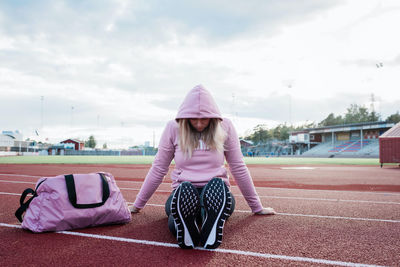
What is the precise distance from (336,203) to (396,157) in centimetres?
1428

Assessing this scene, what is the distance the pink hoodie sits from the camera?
292cm

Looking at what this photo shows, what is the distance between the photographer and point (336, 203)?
491 cm

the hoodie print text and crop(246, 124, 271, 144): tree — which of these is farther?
crop(246, 124, 271, 144): tree

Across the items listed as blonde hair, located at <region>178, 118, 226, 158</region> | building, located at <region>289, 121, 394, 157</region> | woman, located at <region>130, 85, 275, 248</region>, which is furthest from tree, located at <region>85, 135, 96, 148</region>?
blonde hair, located at <region>178, 118, 226, 158</region>

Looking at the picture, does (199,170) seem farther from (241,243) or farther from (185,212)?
(241,243)

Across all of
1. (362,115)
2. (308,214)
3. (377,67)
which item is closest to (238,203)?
(308,214)

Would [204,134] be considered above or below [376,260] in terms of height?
above

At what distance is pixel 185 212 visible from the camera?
94.0 inches

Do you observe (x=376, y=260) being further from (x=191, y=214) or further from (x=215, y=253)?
(x=191, y=214)

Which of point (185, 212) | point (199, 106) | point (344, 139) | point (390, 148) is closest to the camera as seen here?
point (185, 212)

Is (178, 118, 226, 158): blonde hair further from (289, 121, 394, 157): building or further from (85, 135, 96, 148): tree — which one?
(85, 135, 96, 148): tree

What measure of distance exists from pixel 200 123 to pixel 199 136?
16cm

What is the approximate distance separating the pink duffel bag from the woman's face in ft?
3.80

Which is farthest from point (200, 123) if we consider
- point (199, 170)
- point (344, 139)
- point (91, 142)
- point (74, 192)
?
point (91, 142)
